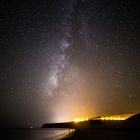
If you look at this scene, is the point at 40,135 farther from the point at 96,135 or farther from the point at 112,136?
the point at 112,136

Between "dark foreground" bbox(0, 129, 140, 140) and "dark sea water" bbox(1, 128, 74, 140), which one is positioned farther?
"dark sea water" bbox(1, 128, 74, 140)

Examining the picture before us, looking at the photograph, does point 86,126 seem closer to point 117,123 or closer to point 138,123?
point 117,123

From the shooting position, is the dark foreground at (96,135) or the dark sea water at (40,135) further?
the dark sea water at (40,135)

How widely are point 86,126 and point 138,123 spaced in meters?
34.9

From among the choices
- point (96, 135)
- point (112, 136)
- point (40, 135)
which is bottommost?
point (112, 136)

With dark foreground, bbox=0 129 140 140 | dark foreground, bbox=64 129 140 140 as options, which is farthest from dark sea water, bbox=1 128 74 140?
dark foreground, bbox=64 129 140 140

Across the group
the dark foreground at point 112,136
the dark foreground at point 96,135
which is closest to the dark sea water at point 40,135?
the dark foreground at point 96,135

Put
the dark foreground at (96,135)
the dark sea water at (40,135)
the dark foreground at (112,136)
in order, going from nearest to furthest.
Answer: the dark foreground at (112,136) → the dark foreground at (96,135) → the dark sea water at (40,135)

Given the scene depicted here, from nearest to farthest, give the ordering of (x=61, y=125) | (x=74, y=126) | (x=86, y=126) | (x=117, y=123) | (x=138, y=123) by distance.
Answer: (x=138, y=123), (x=117, y=123), (x=86, y=126), (x=74, y=126), (x=61, y=125)

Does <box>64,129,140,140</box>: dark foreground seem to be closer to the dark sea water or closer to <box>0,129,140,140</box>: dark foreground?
<box>0,129,140,140</box>: dark foreground

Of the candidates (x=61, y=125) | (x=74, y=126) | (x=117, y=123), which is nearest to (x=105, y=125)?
(x=117, y=123)

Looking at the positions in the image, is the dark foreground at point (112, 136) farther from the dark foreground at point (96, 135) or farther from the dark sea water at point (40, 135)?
the dark sea water at point (40, 135)

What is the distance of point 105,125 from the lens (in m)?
66.9

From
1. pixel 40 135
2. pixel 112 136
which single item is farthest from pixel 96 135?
pixel 40 135
